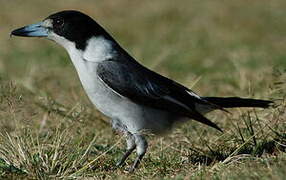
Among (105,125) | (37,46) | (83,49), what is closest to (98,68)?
(83,49)

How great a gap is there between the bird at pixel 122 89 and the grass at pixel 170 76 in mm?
205

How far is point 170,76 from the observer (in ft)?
31.7

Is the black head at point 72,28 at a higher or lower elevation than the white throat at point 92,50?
higher

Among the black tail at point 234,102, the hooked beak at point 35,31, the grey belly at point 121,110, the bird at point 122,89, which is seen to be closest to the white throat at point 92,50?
the bird at point 122,89

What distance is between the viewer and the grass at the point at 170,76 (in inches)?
193

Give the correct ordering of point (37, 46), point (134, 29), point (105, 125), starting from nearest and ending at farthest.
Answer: point (105, 125) < point (37, 46) < point (134, 29)

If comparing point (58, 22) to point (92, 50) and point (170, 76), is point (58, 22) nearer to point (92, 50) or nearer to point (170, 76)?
point (92, 50)

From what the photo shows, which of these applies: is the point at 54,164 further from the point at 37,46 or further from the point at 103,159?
the point at 37,46

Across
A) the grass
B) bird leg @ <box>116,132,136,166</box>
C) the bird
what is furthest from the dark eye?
bird leg @ <box>116,132,136,166</box>

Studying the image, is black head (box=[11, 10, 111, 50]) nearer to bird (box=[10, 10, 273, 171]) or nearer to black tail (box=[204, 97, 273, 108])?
bird (box=[10, 10, 273, 171])

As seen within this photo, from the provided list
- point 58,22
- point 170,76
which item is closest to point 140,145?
point 58,22

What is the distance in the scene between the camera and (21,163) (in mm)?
4852

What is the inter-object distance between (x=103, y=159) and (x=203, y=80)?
153 inches

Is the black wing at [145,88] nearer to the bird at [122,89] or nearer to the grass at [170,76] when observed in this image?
the bird at [122,89]
